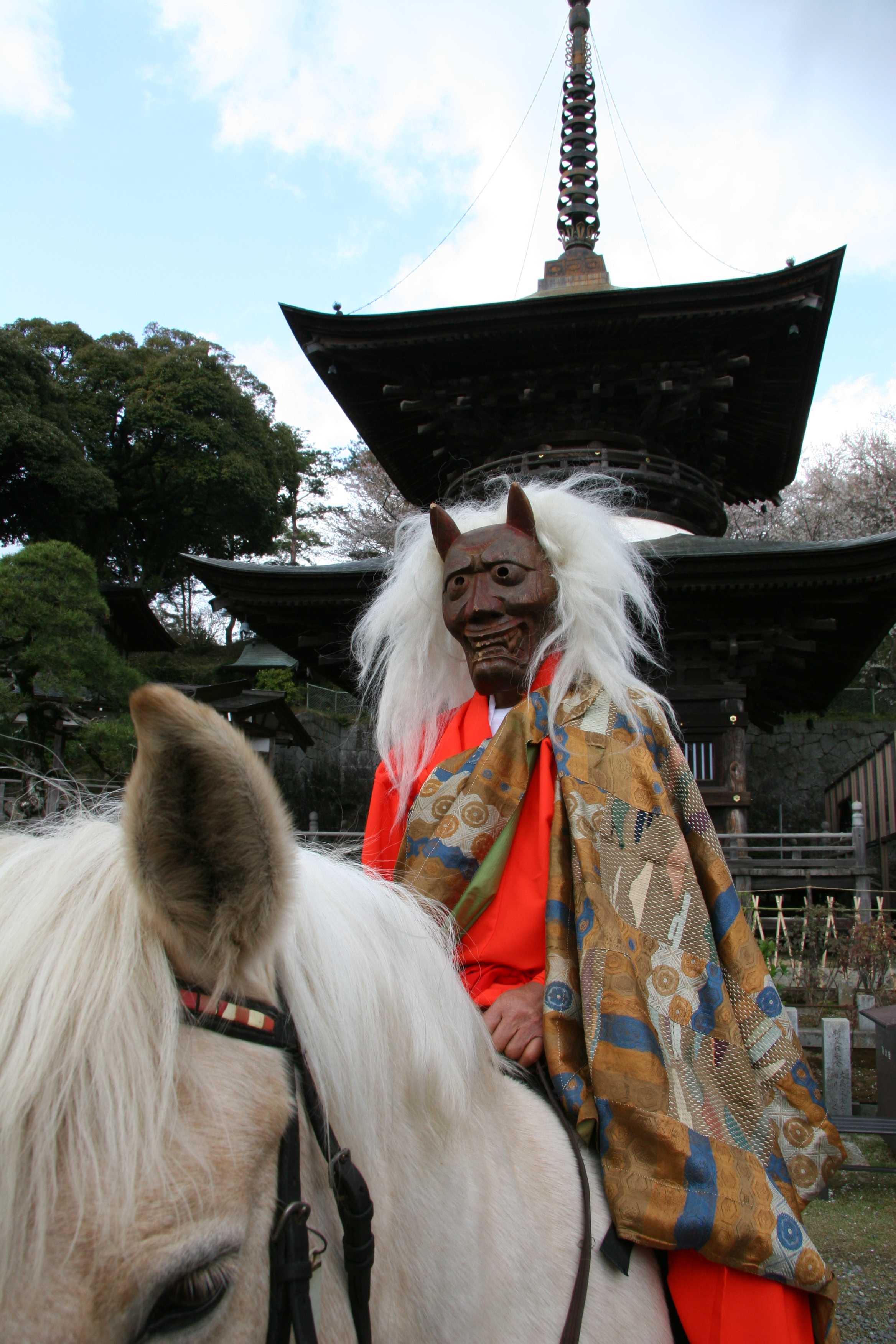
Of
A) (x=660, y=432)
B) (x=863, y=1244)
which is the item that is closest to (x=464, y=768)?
(x=863, y=1244)

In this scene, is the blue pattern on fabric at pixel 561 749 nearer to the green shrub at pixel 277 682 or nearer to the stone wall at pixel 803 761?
the stone wall at pixel 803 761

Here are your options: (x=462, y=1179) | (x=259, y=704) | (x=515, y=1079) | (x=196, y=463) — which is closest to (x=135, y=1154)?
(x=462, y=1179)

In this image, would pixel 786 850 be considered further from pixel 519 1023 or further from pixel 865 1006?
pixel 519 1023

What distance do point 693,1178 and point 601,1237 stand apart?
0.14 meters

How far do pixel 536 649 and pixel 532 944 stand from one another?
0.62 meters

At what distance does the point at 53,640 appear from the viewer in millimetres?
9461

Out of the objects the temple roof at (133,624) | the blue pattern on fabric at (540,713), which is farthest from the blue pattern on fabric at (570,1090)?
the temple roof at (133,624)

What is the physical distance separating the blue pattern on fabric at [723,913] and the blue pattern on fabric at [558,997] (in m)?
0.28

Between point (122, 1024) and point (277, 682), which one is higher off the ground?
point (277, 682)

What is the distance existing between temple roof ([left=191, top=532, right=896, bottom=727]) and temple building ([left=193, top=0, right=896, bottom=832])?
0.02 meters

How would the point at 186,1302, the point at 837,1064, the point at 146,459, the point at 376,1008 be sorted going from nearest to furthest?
1. the point at 186,1302
2. the point at 376,1008
3. the point at 837,1064
4. the point at 146,459

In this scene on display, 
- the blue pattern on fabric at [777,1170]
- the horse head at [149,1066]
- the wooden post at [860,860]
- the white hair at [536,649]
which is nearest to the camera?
the horse head at [149,1066]

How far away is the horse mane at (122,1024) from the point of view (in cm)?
64

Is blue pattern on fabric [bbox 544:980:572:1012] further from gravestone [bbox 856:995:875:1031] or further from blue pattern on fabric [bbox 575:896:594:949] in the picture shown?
gravestone [bbox 856:995:875:1031]
